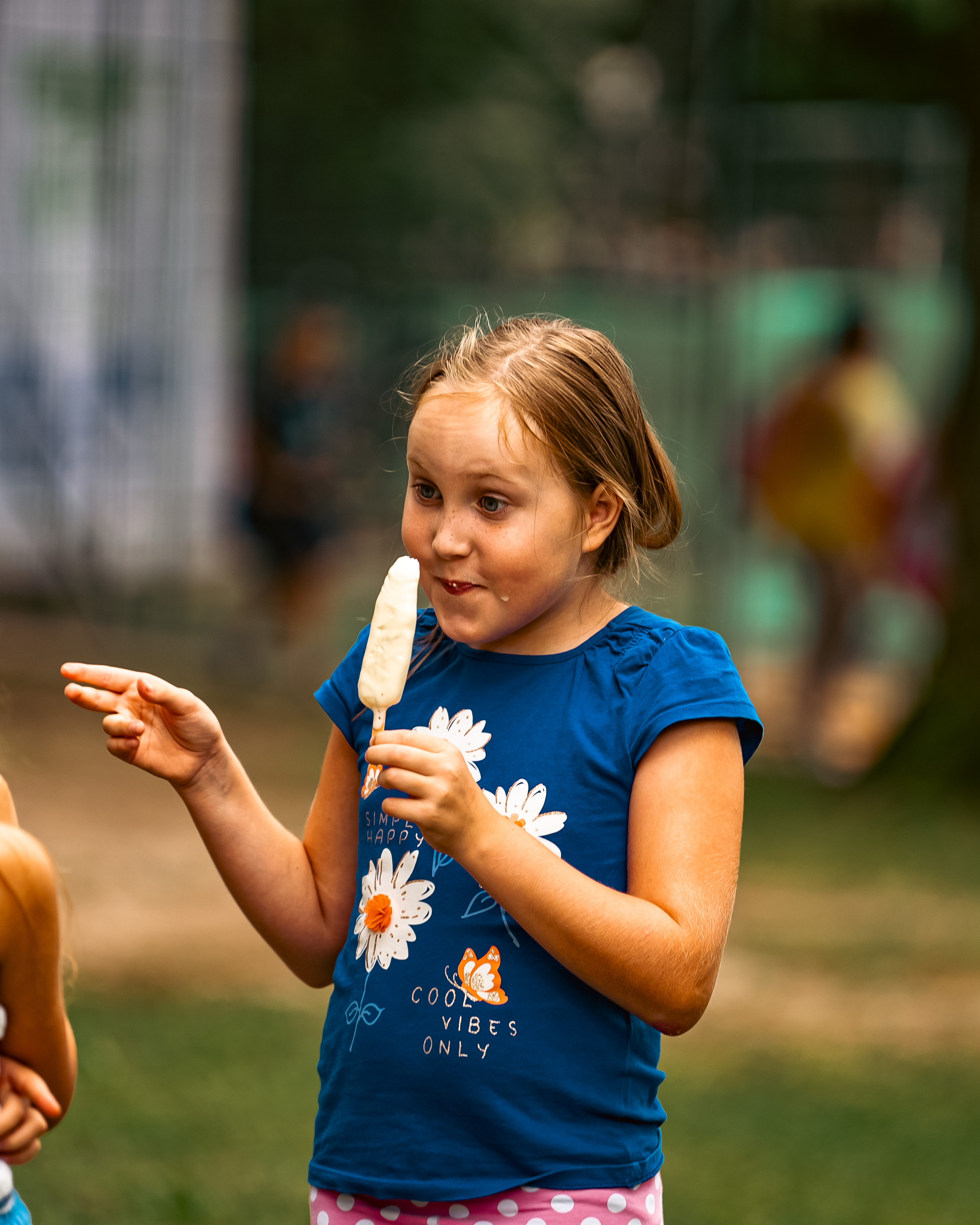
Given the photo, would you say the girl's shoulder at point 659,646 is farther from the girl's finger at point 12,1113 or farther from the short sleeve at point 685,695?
the girl's finger at point 12,1113

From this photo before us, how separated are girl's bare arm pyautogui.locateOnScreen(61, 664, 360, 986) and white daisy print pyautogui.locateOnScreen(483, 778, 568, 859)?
301mm

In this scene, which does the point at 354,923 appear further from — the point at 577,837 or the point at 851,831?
the point at 851,831

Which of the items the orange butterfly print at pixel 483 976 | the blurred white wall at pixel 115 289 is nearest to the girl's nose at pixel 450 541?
the orange butterfly print at pixel 483 976

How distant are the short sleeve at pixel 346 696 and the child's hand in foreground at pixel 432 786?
36 centimetres

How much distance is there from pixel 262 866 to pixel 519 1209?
544mm

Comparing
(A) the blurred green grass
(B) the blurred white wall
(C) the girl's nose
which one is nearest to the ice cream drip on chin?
(C) the girl's nose

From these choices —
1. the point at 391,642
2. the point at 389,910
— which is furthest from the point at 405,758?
the point at 389,910

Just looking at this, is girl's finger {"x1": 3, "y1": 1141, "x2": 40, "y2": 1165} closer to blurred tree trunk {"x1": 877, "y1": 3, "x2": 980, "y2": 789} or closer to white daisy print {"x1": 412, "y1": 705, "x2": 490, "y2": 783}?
white daisy print {"x1": 412, "y1": 705, "x2": 490, "y2": 783}

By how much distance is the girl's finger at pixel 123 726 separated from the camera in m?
2.05

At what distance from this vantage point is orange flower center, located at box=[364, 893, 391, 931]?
2037mm

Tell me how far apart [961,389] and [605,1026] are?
7.08m

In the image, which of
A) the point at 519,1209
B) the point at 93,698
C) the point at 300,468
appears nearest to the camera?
the point at 519,1209

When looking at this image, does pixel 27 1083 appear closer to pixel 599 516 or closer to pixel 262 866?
pixel 262 866

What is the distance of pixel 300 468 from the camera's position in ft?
39.2
